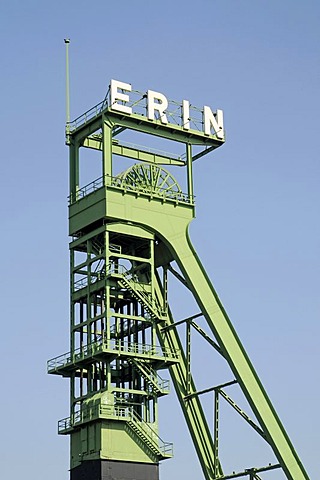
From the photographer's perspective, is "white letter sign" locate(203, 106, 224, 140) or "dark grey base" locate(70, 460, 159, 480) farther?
"white letter sign" locate(203, 106, 224, 140)

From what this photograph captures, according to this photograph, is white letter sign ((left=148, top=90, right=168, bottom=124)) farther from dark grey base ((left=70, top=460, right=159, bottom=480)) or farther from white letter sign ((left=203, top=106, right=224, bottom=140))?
dark grey base ((left=70, top=460, right=159, bottom=480))

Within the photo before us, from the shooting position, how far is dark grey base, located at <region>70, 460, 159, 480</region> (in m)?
79.9

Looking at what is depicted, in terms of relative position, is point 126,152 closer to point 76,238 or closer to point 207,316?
point 76,238

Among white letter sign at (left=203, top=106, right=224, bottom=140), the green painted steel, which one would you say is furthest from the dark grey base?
white letter sign at (left=203, top=106, right=224, bottom=140)

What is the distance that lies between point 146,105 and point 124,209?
8089 mm

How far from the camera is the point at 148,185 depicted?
87.9 meters

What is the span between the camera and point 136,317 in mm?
85000

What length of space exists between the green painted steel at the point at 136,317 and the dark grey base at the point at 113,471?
0.46m

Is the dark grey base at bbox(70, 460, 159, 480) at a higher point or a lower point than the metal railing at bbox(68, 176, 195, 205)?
lower

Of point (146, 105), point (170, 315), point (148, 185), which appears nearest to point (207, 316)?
point (170, 315)

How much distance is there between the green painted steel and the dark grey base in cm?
46

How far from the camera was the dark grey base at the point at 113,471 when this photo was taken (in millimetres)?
79875

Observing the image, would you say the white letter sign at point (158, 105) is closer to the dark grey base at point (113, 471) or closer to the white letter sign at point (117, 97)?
the white letter sign at point (117, 97)

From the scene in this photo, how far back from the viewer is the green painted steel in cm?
8200
